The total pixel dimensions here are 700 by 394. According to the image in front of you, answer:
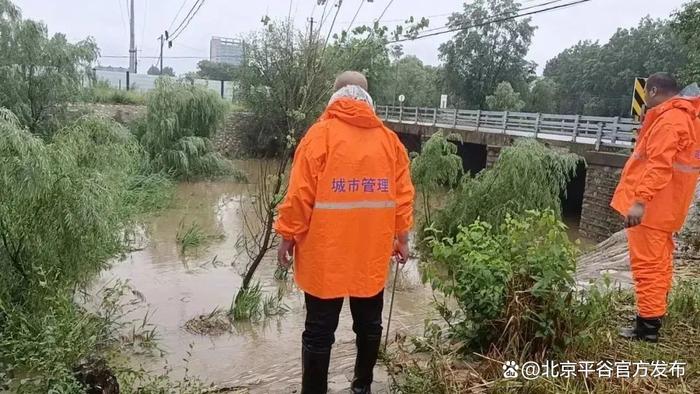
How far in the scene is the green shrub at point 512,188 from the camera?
8.51 m

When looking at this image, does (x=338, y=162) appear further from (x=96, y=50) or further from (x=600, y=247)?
(x=96, y=50)

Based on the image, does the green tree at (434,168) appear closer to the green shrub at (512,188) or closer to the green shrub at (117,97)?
the green shrub at (512,188)

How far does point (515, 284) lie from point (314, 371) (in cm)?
102

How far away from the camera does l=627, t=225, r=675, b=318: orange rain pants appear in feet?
10.1

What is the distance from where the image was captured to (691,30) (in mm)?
11977

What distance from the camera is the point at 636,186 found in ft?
10.2

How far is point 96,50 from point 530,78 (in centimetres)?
2900

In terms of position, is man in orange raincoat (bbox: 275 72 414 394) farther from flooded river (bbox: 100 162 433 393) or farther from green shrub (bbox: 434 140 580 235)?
green shrub (bbox: 434 140 580 235)

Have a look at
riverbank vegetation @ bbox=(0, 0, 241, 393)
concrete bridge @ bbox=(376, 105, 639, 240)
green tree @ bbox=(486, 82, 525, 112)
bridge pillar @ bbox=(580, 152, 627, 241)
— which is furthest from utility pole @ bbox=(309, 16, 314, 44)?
green tree @ bbox=(486, 82, 525, 112)

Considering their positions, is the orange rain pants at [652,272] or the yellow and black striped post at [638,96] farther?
the yellow and black striped post at [638,96]

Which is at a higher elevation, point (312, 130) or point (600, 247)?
point (312, 130)

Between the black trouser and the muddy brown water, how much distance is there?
235mm

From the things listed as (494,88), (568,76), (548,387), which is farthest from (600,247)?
(568,76)

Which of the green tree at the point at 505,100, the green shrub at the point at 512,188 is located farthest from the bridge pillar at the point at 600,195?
the green tree at the point at 505,100
